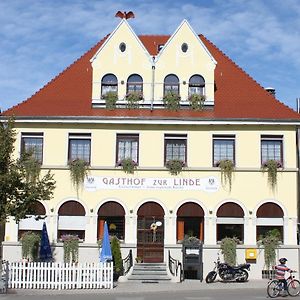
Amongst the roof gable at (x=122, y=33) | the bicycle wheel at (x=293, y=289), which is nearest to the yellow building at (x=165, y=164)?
the roof gable at (x=122, y=33)

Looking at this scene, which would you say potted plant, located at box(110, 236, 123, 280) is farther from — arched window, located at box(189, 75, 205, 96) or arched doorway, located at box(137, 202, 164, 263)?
arched window, located at box(189, 75, 205, 96)

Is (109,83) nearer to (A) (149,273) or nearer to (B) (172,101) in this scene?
(B) (172,101)

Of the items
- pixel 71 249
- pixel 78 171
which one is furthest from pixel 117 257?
pixel 78 171

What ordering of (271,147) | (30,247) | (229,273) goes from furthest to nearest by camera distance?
(271,147) < (30,247) < (229,273)

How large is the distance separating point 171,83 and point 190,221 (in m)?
7.09

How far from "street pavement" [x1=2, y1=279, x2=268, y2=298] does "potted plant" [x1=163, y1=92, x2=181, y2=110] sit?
8639mm

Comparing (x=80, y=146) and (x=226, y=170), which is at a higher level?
(x=80, y=146)

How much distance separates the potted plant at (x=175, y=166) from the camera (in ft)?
88.9

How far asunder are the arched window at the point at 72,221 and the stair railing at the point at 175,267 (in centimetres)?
456

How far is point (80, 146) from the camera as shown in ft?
91.7

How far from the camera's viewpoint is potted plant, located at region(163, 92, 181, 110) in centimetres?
2811

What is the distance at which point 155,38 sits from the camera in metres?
33.0

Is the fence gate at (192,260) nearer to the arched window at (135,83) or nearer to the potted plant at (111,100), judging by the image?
the potted plant at (111,100)

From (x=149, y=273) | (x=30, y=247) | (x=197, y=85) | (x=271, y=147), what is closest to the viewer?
(x=149, y=273)
